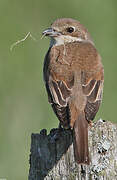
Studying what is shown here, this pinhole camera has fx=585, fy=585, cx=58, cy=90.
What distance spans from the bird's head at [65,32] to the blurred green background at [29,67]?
1215mm

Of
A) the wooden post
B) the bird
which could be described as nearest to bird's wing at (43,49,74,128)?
the bird

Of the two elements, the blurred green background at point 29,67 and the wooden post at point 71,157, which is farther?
the blurred green background at point 29,67

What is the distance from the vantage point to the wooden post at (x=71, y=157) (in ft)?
17.7

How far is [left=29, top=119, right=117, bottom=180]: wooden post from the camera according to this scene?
5.41 metres

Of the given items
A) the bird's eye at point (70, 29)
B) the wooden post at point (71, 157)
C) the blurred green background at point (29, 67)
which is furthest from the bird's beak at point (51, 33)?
the wooden post at point (71, 157)

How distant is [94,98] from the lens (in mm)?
6570

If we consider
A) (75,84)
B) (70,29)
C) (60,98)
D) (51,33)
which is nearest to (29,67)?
(70,29)

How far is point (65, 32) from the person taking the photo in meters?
7.98

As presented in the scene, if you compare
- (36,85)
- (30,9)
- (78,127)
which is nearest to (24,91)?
(36,85)

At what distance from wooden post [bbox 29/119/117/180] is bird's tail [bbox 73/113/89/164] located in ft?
0.19

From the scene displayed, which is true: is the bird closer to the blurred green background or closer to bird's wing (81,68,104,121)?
bird's wing (81,68,104,121)

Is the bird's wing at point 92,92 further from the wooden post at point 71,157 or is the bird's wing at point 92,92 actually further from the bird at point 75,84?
the wooden post at point 71,157

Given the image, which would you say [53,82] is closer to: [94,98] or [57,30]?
[94,98]

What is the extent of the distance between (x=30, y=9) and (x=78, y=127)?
14.7 ft
